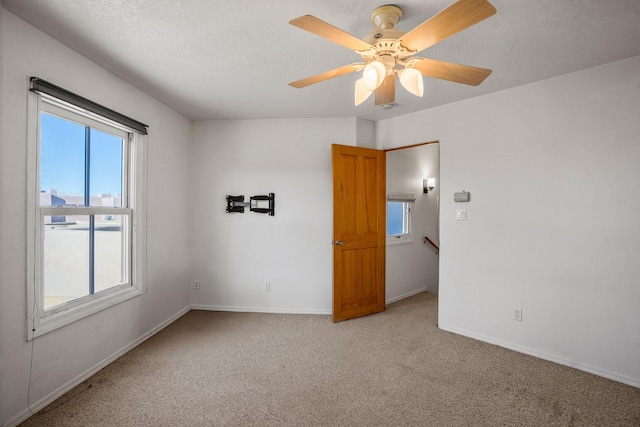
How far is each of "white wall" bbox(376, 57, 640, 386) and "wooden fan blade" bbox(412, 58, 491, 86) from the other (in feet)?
4.70

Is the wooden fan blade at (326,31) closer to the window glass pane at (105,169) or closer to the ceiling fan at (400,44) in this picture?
the ceiling fan at (400,44)

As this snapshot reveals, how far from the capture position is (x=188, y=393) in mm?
2248

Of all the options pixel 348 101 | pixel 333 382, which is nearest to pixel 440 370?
pixel 333 382

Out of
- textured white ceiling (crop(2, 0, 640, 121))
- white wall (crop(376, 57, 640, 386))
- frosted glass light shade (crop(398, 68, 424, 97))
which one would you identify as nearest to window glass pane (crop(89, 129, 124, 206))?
textured white ceiling (crop(2, 0, 640, 121))

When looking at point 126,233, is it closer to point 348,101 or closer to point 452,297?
point 348,101

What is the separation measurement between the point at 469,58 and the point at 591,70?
106 cm

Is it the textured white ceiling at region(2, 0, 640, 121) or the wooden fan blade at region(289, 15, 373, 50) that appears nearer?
the wooden fan blade at region(289, 15, 373, 50)

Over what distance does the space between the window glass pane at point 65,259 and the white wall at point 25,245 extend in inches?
9.1

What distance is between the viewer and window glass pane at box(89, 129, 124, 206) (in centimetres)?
265

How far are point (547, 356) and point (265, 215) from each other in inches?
127

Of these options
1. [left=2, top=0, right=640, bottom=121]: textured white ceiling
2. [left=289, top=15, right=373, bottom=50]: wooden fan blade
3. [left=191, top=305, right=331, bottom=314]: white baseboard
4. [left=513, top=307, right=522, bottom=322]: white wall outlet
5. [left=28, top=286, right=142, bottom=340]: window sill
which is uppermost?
[left=2, top=0, right=640, bottom=121]: textured white ceiling

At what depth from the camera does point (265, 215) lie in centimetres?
405

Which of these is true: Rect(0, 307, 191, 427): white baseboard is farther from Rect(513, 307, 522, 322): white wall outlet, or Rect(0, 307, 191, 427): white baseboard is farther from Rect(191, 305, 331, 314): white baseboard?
Rect(513, 307, 522, 322): white wall outlet

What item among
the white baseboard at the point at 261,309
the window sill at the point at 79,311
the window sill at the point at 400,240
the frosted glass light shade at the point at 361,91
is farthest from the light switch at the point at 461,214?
the window sill at the point at 79,311
